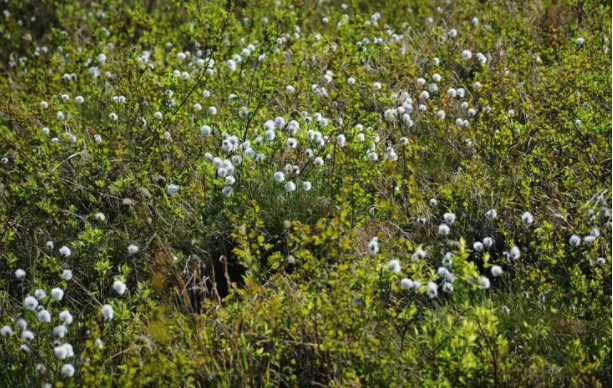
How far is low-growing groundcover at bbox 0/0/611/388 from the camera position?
3311 mm

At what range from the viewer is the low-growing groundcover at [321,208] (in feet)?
10.9

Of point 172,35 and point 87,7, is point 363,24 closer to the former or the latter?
point 172,35

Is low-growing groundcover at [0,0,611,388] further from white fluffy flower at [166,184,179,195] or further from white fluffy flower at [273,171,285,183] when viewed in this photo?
white fluffy flower at [166,184,179,195]

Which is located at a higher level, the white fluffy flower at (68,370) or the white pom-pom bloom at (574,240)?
the white pom-pom bloom at (574,240)

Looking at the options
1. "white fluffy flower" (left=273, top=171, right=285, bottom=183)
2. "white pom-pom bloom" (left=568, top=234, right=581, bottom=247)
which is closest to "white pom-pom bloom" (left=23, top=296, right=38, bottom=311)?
"white fluffy flower" (left=273, top=171, right=285, bottom=183)

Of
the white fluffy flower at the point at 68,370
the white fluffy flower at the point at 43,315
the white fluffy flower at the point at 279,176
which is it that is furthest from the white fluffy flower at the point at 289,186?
the white fluffy flower at the point at 68,370

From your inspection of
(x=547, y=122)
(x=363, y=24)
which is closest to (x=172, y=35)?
(x=363, y=24)

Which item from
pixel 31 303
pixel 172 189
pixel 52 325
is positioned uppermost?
pixel 172 189

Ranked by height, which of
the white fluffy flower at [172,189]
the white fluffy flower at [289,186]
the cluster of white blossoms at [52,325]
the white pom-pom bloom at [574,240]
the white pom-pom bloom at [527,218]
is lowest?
the cluster of white blossoms at [52,325]

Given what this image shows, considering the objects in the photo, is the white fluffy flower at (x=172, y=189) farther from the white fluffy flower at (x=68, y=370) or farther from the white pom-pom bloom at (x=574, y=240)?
the white pom-pom bloom at (x=574, y=240)

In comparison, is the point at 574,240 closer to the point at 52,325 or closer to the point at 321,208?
the point at 321,208

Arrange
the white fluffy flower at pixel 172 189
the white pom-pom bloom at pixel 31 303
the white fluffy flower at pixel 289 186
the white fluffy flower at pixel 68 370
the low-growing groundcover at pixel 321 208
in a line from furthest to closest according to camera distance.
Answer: the white fluffy flower at pixel 172 189
the white fluffy flower at pixel 289 186
the white pom-pom bloom at pixel 31 303
the low-growing groundcover at pixel 321 208
the white fluffy flower at pixel 68 370

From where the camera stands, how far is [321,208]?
441 centimetres

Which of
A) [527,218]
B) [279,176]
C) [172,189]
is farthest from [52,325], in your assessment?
[527,218]
